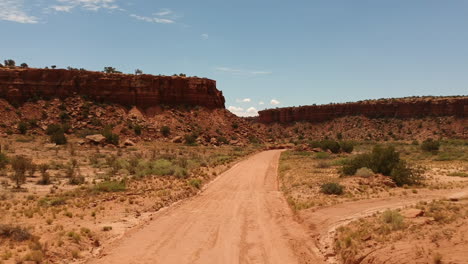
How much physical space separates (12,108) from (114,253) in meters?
57.9

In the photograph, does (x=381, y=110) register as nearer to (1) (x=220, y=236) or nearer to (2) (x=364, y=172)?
(2) (x=364, y=172)

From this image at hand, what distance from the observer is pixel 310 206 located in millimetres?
16516

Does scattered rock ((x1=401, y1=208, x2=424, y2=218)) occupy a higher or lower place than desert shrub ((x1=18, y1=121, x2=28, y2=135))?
lower

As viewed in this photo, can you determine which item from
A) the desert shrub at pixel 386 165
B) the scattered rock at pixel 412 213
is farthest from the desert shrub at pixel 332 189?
the scattered rock at pixel 412 213

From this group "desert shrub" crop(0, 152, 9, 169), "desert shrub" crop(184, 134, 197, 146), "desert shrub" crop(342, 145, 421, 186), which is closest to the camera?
"desert shrub" crop(342, 145, 421, 186)

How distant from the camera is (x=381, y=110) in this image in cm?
10019

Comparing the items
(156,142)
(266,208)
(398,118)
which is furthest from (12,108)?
(398,118)

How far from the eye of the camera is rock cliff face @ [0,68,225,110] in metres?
63.1

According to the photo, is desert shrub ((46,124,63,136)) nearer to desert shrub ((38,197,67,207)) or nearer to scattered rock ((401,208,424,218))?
desert shrub ((38,197,67,207))

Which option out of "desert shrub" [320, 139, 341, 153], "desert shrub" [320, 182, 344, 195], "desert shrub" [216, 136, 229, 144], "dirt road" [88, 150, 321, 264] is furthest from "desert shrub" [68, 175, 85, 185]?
"desert shrub" [216, 136, 229, 144]

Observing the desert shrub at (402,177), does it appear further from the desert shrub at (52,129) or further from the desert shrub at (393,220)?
the desert shrub at (52,129)

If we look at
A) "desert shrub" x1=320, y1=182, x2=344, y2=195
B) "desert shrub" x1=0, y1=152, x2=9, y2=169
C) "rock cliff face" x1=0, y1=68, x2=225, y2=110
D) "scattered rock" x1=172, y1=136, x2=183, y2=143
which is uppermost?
"rock cliff face" x1=0, y1=68, x2=225, y2=110

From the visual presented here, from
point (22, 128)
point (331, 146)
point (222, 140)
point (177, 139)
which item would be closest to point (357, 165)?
point (331, 146)

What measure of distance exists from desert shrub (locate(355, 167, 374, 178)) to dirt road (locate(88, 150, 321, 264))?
6.86m
